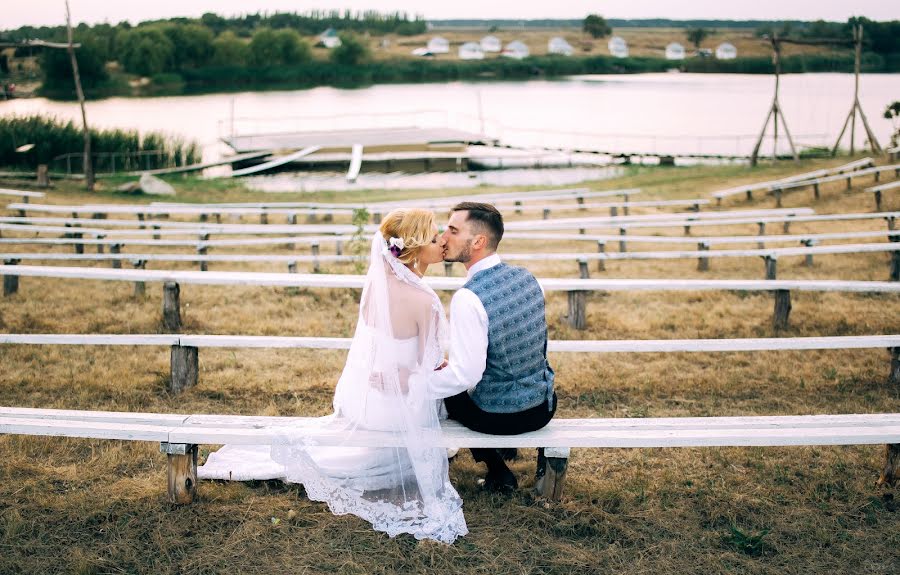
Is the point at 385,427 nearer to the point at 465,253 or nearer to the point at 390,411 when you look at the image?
the point at 390,411

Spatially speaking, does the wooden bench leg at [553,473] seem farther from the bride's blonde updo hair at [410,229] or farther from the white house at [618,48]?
the white house at [618,48]

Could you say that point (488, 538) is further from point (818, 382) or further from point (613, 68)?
point (613, 68)

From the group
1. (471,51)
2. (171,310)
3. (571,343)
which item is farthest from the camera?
(471,51)

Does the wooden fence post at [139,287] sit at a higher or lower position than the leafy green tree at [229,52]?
lower

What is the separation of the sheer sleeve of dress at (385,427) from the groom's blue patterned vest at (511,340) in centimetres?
27

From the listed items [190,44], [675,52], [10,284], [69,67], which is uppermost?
[675,52]

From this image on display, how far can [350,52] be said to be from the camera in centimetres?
7931

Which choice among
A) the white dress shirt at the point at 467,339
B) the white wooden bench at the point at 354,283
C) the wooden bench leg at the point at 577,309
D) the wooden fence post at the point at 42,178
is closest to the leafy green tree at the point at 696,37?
the wooden fence post at the point at 42,178

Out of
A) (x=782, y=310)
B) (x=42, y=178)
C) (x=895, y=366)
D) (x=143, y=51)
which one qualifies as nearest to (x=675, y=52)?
(x=143, y=51)

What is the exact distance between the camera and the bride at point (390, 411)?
3.36 m

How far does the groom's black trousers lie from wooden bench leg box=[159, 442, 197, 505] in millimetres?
1123

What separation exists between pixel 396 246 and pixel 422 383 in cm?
60

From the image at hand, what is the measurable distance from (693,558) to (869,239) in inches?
347

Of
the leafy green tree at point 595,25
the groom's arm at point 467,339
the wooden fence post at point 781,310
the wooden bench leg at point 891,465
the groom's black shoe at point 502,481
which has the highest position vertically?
the leafy green tree at point 595,25
